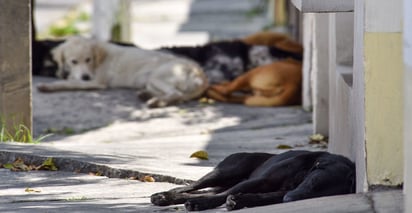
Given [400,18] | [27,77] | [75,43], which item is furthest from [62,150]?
[75,43]

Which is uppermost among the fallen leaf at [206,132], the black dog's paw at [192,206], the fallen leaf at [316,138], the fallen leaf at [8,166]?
the fallen leaf at [8,166]

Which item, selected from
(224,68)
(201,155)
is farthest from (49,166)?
(224,68)

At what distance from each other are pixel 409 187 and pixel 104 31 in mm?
11198

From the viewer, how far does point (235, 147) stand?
29.8 ft

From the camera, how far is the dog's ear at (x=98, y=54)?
1343cm

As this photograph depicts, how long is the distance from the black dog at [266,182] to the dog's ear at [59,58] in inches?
284

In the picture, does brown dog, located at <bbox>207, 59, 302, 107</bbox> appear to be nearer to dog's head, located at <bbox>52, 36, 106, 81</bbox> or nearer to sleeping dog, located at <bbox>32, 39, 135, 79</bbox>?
dog's head, located at <bbox>52, 36, 106, 81</bbox>

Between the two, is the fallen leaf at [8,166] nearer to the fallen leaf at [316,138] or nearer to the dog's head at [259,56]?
the fallen leaf at [316,138]

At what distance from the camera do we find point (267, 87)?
1241cm

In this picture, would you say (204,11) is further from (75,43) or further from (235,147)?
(235,147)

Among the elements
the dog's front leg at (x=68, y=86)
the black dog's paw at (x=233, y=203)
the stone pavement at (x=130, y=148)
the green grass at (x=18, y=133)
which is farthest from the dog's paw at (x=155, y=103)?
the black dog's paw at (x=233, y=203)

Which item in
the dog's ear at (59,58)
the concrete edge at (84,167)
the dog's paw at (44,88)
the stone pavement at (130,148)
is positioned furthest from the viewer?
the dog's ear at (59,58)

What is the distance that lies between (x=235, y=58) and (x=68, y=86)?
1.96 m

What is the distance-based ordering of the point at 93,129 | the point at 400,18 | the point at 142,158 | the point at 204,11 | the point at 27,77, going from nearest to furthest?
the point at 400,18 → the point at 142,158 → the point at 27,77 → the point at 93,129 → the point at 204,11
